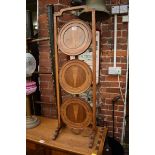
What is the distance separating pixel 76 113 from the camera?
1859 mm

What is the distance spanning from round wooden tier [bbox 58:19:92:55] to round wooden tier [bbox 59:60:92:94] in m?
0.12

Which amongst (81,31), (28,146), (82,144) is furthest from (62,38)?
(28,146)

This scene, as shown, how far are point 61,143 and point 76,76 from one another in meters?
0.62

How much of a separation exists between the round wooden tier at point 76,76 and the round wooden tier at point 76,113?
0.39 feet

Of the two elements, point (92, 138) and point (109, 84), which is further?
point (109, 84)

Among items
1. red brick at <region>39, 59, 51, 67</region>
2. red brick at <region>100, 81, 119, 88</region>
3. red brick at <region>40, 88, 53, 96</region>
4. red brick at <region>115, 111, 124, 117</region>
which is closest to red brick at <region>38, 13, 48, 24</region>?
red brick at <region>39, 59, 51, 67</region>

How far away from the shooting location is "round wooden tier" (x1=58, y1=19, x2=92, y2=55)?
5.57 ft

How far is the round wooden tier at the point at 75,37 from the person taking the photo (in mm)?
1699

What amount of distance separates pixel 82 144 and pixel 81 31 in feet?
3.28

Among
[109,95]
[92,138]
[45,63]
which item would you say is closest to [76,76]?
A: [92,138]

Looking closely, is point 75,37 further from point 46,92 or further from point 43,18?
point 46,92
